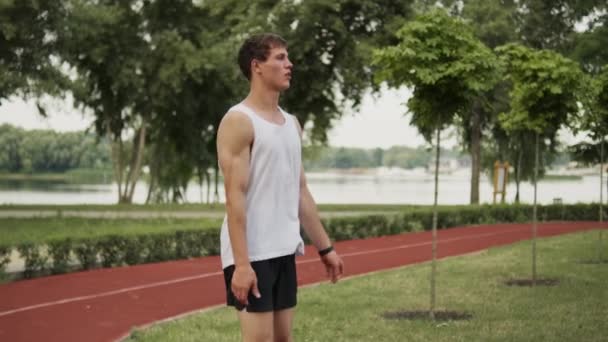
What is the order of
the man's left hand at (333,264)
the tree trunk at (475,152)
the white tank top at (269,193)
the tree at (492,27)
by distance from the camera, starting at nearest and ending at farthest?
the white tank top at (269,193), the man's left hand at (333,264), the tree at (492,27), the tree trunk at (475,152)

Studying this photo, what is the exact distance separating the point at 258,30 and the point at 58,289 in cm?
2089

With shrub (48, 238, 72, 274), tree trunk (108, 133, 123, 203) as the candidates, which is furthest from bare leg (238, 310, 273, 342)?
tree trunk (108, 133, 123, 203)

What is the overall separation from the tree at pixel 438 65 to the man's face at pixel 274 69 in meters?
7.04

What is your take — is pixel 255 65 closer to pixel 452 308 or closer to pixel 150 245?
pixel 452 308

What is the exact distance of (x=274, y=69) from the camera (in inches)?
175

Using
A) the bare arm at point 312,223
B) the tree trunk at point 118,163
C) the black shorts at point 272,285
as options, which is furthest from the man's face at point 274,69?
the tree trunk at point 118,163

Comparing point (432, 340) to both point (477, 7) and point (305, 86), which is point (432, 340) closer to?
point (305, 86)

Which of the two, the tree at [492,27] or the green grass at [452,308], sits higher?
the tree at [492,27]

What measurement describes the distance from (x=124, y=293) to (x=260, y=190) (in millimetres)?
9971

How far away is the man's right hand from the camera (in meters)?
4.27

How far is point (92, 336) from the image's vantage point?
33.5 feet

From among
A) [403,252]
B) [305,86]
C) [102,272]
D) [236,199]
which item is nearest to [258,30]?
[305,86]

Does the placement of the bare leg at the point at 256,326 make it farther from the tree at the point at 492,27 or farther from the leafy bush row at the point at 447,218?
the tree at the point at 492,27

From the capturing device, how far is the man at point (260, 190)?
14.2 feet
